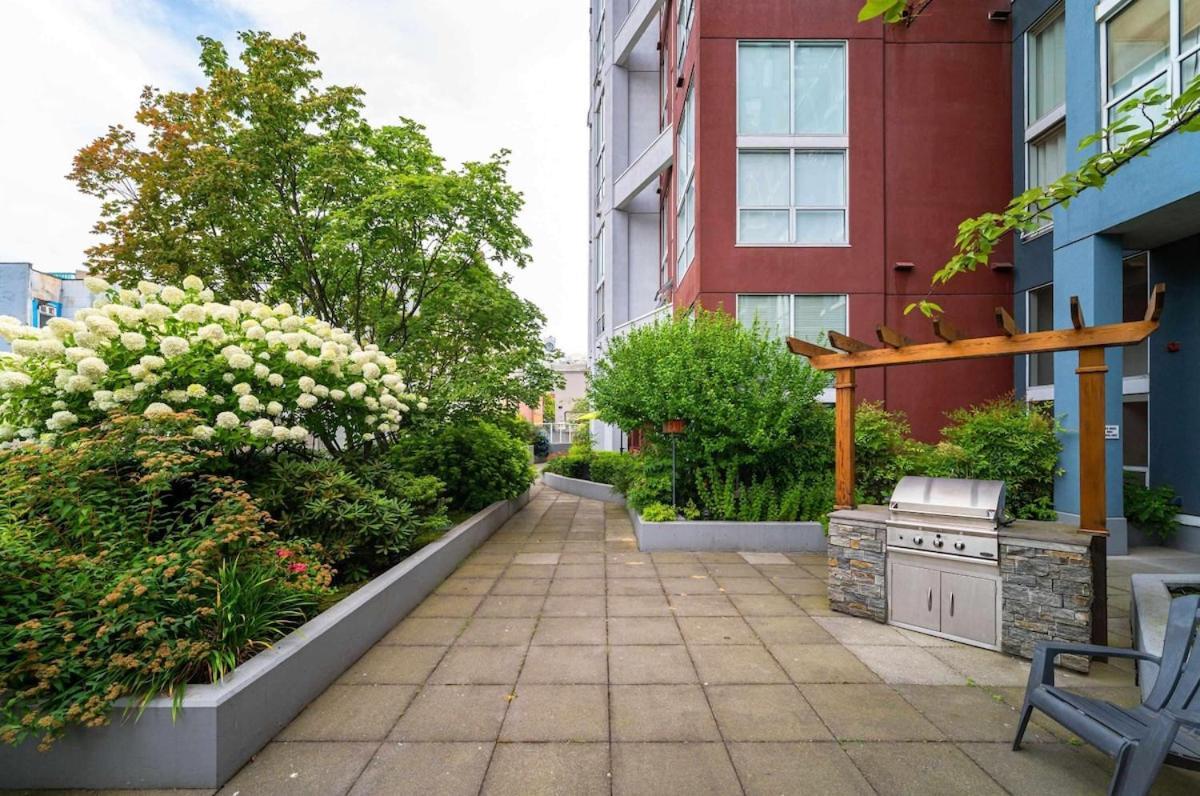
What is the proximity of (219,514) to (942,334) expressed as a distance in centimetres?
580

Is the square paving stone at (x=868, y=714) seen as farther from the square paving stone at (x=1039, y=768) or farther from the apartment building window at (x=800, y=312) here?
the apartment building window at (x=800, y=312)

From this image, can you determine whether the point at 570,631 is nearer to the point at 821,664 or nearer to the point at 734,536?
the point at 821,664

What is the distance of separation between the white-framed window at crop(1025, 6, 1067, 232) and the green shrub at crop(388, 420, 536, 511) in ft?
36.7

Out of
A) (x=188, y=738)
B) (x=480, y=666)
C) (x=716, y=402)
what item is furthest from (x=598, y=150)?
(x=188, y=738)

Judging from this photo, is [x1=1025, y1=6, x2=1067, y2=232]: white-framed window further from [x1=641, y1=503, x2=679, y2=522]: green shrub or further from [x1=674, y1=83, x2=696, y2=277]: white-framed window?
[x1=641, y1=503, x2=679, y2=522]: green shrub

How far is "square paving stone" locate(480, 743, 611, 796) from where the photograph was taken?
2.64m

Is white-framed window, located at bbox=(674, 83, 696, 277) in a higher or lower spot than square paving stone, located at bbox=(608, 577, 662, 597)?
higher

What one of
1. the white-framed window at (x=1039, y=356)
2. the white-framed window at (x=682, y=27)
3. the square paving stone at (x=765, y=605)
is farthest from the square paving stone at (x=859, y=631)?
the white-framed window at (x=682, y=27)

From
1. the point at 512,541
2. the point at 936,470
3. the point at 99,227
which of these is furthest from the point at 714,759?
the point at 99,227

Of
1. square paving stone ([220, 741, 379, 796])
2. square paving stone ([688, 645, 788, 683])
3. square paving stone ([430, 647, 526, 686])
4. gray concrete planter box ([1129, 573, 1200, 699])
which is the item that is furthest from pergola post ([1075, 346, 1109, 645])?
square paving stone ([220, 741, 379, 796])

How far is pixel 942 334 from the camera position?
460cm

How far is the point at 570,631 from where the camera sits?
4.72 metres

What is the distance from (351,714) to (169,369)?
350 cm

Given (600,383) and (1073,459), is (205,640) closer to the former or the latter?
(600,383)
